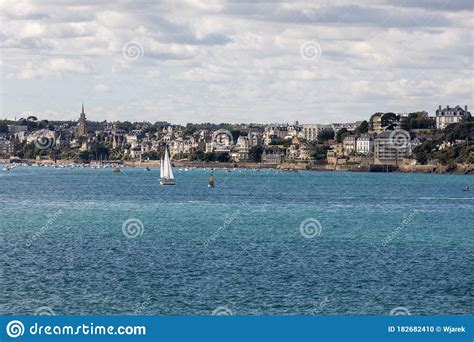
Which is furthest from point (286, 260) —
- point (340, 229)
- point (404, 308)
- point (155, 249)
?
point (340, 229)

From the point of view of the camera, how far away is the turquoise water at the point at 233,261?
1134 inches

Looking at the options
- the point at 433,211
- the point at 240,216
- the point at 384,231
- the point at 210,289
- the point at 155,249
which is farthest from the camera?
the point at 433,211

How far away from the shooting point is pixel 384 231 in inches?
2064

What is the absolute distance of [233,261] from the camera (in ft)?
122

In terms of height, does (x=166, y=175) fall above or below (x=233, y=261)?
above

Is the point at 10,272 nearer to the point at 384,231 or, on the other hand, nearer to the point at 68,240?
the point at 68,240

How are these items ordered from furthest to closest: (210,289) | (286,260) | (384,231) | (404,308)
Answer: (384,231), (286,260), (210,289), (404,308)

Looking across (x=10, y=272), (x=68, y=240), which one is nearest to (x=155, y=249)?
(x=68, y=240)

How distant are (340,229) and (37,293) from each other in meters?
25.5

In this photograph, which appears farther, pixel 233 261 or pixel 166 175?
pixel 166 175

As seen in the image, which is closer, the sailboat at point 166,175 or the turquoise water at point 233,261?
the turquoise water at point 233,261

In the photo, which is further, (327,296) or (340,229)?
(340,229)

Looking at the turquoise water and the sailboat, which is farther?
the sailboat

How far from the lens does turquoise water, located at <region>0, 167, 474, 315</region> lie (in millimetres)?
28812
